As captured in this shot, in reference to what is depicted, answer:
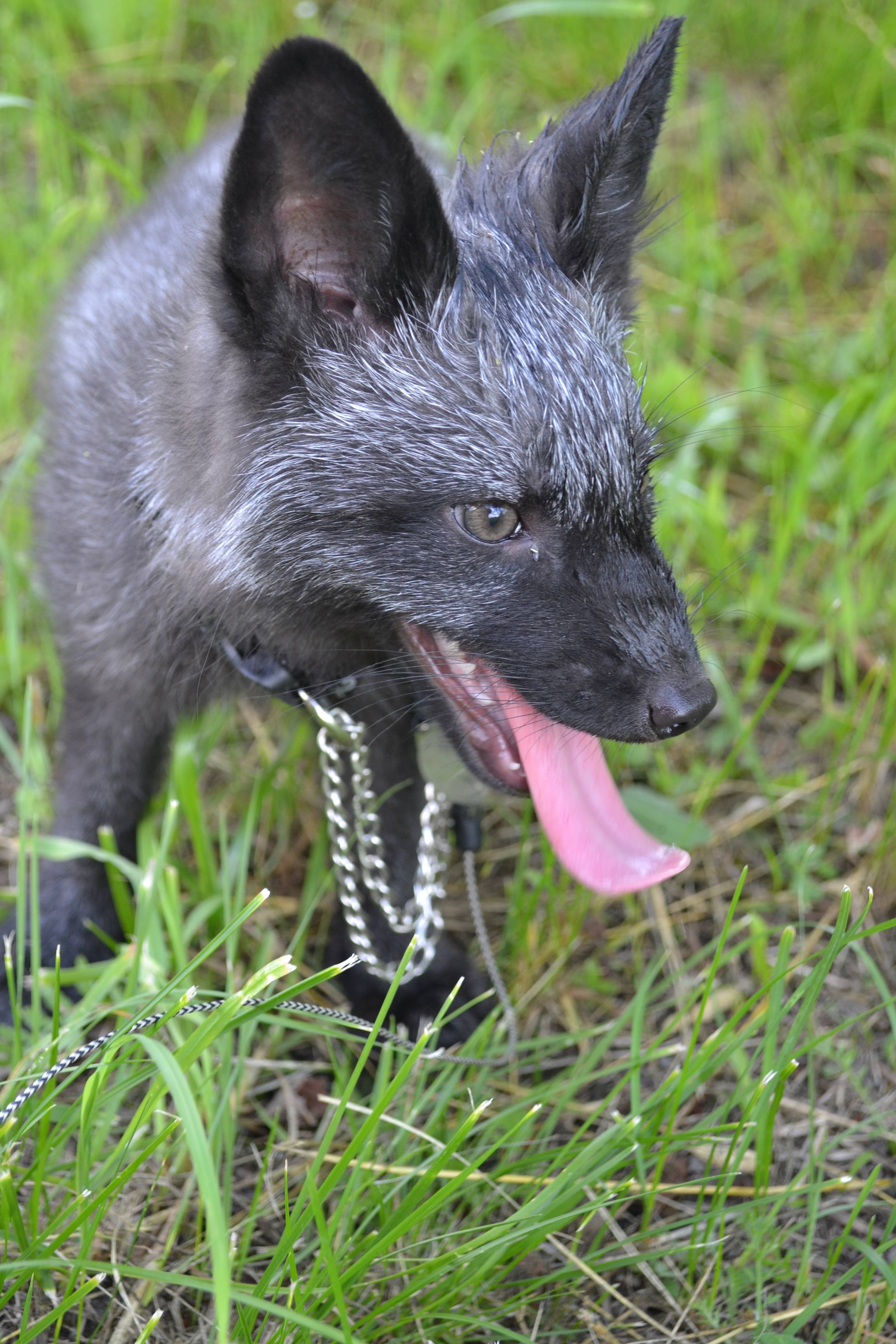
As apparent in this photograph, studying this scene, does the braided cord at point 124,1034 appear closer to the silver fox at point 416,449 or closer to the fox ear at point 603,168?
the silver fox at point 416,449

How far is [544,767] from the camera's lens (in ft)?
6.37

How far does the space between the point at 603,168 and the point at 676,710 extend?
0.87 metres

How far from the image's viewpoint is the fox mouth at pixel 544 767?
6.07 feet

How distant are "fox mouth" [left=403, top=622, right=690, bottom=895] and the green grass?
27 centimetres

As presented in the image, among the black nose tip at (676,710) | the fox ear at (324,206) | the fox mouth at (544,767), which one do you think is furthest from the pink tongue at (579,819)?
the fox ear at (324,206)

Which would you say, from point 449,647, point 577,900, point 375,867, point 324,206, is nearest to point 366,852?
point 375,867

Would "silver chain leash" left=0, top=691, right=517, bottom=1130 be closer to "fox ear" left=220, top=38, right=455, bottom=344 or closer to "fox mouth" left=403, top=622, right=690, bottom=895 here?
"fox mouth" left=403, top=622, right=690, bottom=895

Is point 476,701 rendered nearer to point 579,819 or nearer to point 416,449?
point 579,819

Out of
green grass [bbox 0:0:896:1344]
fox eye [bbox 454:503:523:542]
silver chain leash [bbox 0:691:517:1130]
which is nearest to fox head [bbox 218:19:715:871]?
fox eye [bbox 454:503:523:542]

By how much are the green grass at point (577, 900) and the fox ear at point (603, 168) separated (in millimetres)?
551

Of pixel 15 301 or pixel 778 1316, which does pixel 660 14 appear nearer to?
pixel 15 301

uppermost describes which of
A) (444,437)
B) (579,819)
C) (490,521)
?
(444,437)

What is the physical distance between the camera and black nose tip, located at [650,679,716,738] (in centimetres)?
166

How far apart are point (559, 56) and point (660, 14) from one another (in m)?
0.36
